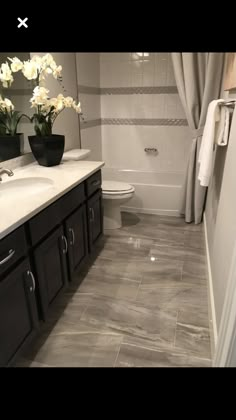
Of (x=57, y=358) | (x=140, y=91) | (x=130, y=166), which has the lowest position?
(x=57, y=358)

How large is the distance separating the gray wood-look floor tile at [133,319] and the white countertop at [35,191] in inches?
32.7

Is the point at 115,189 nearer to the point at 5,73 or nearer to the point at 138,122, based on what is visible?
the point at 138,122

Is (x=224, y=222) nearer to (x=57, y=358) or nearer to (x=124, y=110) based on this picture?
(x=57, y=358)

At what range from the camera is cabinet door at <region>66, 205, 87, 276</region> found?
1791 millimetres

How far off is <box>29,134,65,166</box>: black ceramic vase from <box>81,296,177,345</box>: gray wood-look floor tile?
1095 millimetres

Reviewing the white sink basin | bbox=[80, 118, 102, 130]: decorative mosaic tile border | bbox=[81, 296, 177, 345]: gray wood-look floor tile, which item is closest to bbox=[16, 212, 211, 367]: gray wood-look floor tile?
bbox=[81, 296, 177, 345]: gray wood-look floor tile

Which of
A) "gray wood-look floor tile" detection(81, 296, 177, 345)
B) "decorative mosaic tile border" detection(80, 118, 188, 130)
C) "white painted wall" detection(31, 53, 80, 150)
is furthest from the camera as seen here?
"decorative mosaic tile border" detection(80, 118, 188, 130)

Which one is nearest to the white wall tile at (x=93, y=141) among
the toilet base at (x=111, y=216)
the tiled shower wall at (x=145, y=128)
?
the tiled shower wall at (x=145, y=128)

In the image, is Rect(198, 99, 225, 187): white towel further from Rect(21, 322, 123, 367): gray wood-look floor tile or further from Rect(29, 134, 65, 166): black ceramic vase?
Rect(21, 322, 123, 367): gray wood-look floor tile

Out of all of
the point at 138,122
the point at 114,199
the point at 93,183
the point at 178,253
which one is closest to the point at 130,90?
the point at 138,122
